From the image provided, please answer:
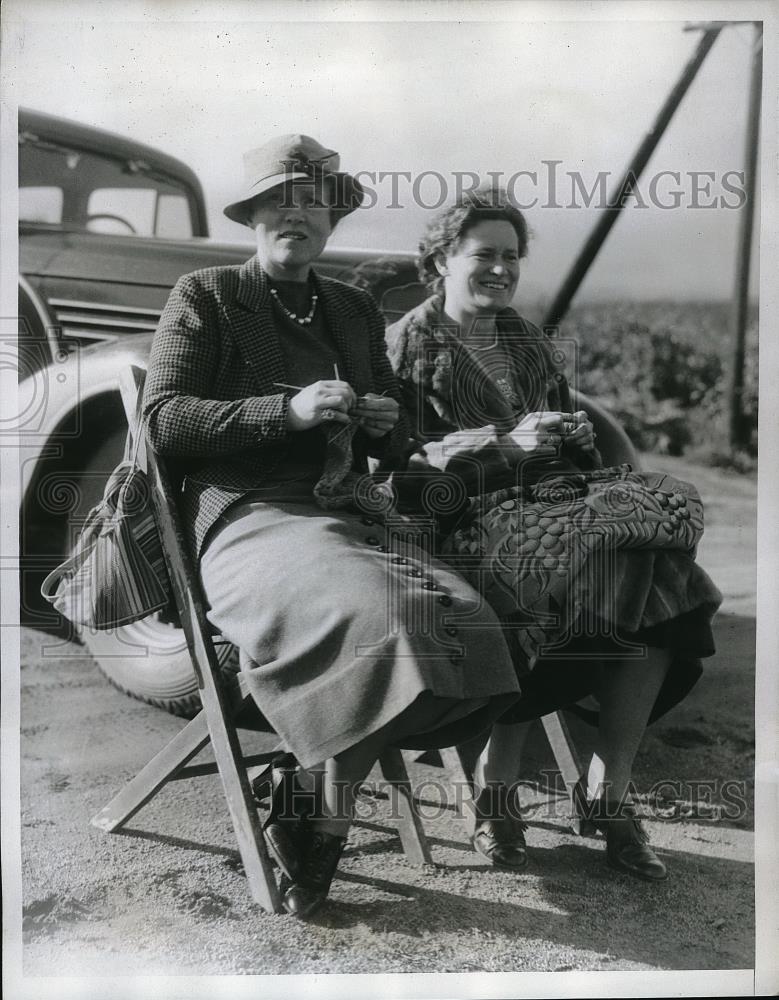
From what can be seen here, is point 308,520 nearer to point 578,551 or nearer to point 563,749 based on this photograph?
point 578,551

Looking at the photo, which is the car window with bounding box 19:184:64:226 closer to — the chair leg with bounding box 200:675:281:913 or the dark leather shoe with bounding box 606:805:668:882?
the chair leg with bounding box 200:675:281:913

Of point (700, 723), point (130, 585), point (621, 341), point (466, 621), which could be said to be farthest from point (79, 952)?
point (621, 341)

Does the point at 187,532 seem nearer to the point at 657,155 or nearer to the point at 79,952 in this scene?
the point at 79,952

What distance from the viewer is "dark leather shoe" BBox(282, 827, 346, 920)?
7.92ft

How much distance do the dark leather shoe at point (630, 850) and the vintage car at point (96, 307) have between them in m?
1.11

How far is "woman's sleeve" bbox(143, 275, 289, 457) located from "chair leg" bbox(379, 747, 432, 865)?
895 mm

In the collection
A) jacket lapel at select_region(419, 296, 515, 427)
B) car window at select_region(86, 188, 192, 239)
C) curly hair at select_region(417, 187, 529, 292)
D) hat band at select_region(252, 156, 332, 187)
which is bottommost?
jacket lapel at select_region(419, 296, 515, 427)

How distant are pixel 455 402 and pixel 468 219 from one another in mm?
494

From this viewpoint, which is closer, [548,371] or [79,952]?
[79,952]

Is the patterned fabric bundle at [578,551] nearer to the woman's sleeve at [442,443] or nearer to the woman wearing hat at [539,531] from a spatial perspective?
the woman wearing hat at [539,531]

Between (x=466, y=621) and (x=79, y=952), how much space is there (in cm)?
126

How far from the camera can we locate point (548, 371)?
2.96 meters

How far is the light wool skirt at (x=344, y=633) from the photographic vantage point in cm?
227

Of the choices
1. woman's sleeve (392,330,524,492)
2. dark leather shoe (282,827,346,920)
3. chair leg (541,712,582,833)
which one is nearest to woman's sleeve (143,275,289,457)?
woman's sleeve (392,330,524,492)
